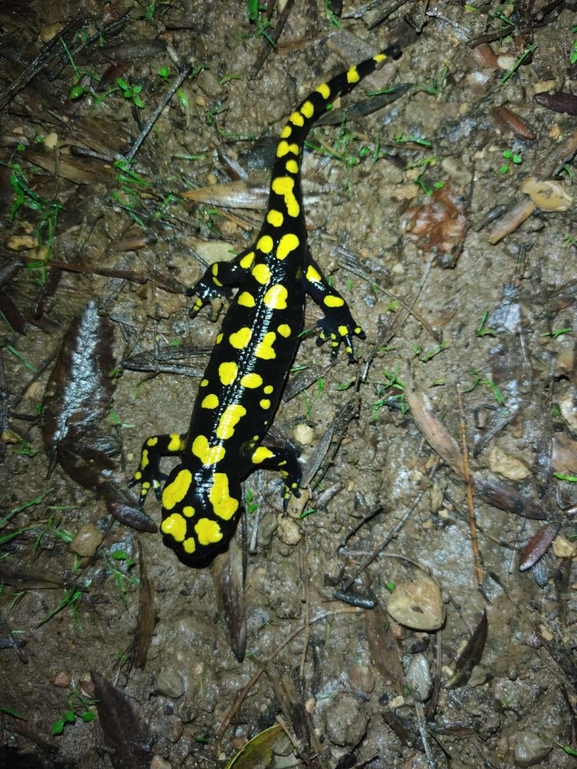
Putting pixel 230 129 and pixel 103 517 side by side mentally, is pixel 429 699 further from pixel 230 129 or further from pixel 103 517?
pixel 230 129

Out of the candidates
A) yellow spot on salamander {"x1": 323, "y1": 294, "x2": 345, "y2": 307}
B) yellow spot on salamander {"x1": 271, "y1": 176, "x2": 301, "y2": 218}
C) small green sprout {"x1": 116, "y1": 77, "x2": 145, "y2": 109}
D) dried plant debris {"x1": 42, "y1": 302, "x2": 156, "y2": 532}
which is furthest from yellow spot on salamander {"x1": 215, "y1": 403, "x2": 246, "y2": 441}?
small green sprout {"x1": 116, "y1": 77, "x2": 145, "y2": 109}

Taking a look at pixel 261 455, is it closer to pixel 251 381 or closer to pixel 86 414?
pixel 251 381

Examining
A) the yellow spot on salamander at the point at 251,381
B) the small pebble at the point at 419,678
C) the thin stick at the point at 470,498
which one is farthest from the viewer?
the yellow spot on salamander at the point at 251,381

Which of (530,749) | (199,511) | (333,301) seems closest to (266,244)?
(333,301)

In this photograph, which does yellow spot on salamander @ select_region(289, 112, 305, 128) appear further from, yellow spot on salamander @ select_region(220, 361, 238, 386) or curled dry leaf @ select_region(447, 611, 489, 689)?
curled dry leaf @ select_region(447, 611, 489, 689)

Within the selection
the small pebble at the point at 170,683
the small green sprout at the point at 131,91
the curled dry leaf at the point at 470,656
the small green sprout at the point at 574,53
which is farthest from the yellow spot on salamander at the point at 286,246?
the small pebble at the point at 170,683

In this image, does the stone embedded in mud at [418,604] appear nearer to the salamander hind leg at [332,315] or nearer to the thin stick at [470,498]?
the thin stick at [470,498]
